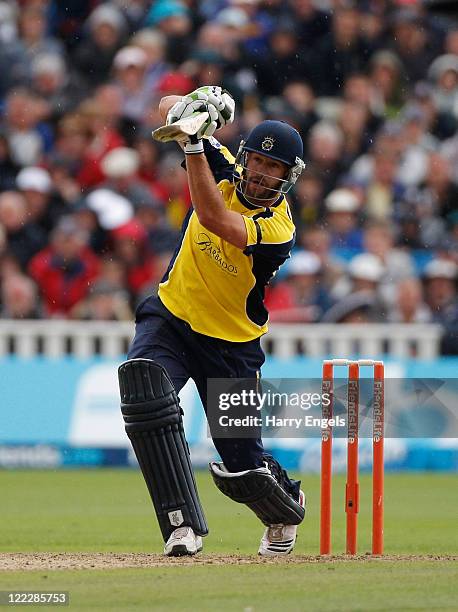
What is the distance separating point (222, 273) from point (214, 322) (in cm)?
25

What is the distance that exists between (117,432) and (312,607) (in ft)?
26.1

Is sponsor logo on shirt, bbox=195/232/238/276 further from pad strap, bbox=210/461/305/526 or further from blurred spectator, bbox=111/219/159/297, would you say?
blurred spectator, bbox=111/219/159/297

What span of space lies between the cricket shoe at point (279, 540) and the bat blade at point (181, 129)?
2.21 metres

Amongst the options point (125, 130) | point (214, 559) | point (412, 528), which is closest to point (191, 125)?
point (214, 559)

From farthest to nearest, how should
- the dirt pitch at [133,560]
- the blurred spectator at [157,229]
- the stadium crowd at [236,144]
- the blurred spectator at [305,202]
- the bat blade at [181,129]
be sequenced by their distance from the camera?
the blurred spectator at [305,202]
the blurred spectator at [157,229]
the stadium crowd at [236,144]
the dirt pitch at [133,560]
the bat blade at [181,129]

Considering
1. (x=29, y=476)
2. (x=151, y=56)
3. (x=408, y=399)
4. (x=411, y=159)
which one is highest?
(x=151, y=56)

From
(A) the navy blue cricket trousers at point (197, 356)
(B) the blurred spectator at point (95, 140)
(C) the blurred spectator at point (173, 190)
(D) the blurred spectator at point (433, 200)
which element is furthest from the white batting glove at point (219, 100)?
(D) the blurred spectator at point (433, 200)

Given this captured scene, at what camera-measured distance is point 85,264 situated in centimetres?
1468

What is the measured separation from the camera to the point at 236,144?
51.4ft

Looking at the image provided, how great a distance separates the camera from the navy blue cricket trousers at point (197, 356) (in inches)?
296

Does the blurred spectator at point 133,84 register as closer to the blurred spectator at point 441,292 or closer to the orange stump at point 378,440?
the blurred spectator at point 441,292

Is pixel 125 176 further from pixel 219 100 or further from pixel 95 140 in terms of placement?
pixel 219 100

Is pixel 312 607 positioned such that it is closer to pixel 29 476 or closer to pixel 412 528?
pixel 412 528

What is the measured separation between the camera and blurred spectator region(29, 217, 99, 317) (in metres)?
14.7
